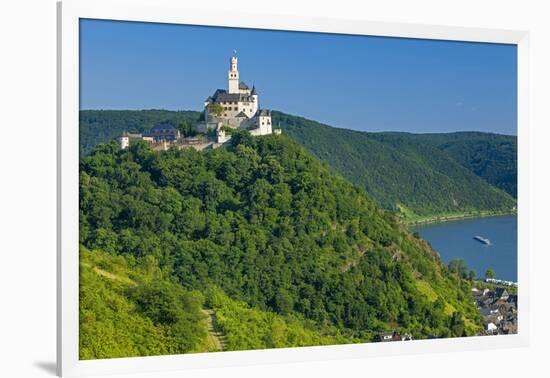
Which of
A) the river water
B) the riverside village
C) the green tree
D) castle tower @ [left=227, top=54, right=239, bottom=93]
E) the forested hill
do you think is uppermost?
castle tower @ [left=227, top=54, right=239, bottom=93]

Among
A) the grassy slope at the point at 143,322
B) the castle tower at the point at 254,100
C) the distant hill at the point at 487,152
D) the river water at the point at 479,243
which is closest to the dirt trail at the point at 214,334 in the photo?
the grassy slope at the point at 143,322

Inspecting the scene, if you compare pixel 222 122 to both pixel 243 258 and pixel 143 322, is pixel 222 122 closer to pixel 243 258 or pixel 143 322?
pixel 243 258

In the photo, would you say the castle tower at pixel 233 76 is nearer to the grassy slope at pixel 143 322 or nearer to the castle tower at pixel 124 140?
the castle tower at pixel 124 140

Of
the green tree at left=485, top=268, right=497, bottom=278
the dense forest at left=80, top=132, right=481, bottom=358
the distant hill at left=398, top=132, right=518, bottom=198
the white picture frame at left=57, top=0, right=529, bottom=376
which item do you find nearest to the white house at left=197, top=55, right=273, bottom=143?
the dense forest at left=80, top=132, right=481, bottom=358

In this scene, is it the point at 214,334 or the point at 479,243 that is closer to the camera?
the point at 214,334

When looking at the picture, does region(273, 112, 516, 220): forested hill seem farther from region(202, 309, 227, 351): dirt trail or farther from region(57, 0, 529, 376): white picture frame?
region(202, 309, 227, 351): dirt trail

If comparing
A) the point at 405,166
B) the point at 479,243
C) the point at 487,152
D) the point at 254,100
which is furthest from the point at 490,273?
the point at 254,100
